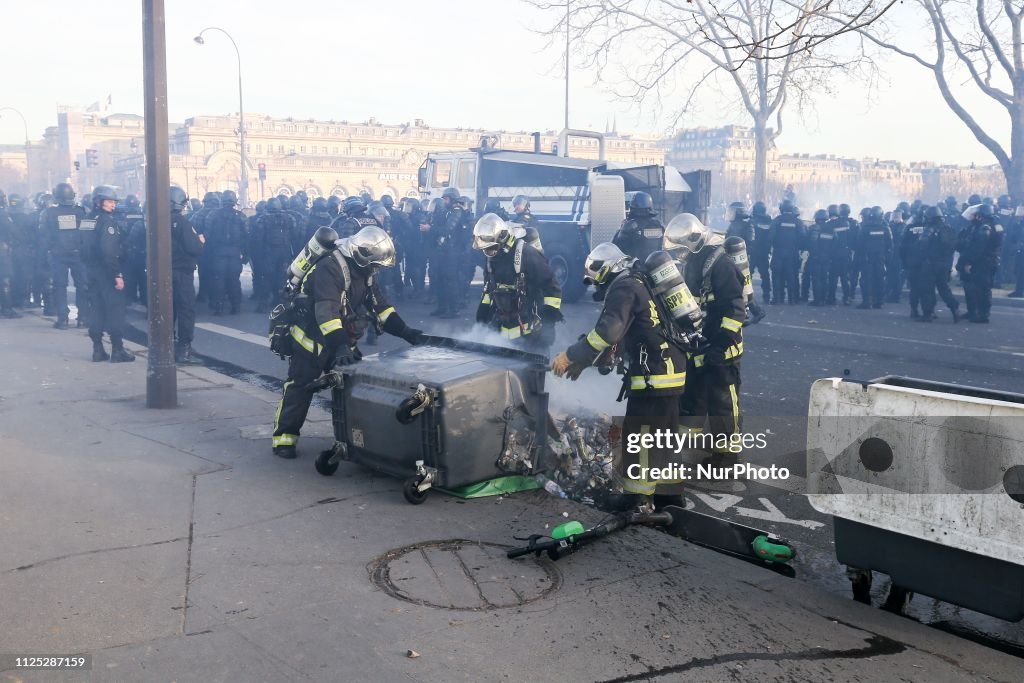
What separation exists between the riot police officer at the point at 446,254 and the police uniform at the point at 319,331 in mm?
8158

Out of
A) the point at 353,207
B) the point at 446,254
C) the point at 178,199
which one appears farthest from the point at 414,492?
the point at 446,254

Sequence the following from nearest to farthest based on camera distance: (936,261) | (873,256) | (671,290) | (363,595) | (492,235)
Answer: (363,595) < (671,290) < (492,235) < (936,261) < (873,256)

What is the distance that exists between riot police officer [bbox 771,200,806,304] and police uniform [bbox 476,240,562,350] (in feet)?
33.4

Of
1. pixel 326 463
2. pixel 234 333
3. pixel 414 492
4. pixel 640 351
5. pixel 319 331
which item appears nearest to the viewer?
pixel 414 492

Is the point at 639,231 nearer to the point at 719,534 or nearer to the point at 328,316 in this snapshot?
the point at 328,316

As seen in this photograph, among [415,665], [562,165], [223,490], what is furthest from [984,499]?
[562,165]

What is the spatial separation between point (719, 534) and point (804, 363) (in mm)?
6166

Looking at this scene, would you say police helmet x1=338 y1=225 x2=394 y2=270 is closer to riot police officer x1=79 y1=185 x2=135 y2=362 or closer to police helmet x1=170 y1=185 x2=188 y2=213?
riot police officer x1=79 y1=185 x2=135 y2=362

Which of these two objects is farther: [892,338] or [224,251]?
[224,251]

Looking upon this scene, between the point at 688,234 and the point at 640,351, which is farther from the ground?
the point at 688,234

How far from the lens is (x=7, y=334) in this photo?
1213 centimetres

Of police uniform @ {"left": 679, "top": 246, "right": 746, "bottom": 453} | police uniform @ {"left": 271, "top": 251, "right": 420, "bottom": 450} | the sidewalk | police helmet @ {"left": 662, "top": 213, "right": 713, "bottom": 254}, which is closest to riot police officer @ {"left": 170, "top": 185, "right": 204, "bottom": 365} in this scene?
the sidewalk

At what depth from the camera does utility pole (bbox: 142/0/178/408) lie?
24.3 ft

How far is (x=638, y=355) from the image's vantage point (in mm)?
5363
